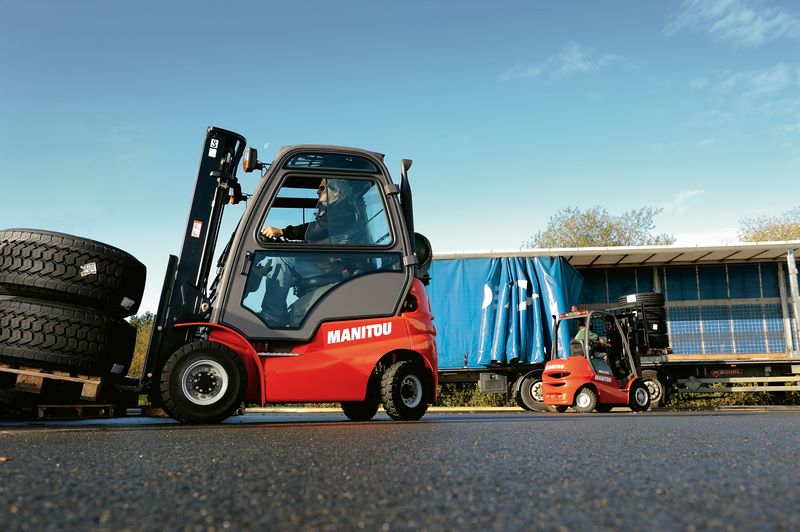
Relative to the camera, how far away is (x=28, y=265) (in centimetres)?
495

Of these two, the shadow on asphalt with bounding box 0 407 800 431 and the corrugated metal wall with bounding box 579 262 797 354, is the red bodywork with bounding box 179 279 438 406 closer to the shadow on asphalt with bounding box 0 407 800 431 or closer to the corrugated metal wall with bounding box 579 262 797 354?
the shadow on asphalt with bounding box 0 407 800 431

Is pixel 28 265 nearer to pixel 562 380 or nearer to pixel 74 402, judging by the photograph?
pixel 74 402

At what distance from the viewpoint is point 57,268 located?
5004mm

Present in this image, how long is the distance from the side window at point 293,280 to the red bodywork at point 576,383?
6.16 m

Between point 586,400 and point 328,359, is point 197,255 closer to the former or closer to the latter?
point 328,359

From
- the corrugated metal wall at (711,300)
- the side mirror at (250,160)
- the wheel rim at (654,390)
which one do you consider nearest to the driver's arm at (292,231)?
the side mirror at (250,160)

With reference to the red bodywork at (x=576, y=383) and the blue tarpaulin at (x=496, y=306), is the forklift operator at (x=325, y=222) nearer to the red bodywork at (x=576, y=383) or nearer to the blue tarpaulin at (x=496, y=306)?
the red bodywork at (x=576, y=383)

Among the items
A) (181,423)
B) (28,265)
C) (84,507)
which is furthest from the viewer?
(181,423)

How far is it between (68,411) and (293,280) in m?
2.14

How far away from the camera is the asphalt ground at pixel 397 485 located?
145 cm

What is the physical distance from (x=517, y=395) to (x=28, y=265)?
29.7 ft

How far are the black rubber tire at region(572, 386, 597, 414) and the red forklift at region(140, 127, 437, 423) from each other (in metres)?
5.91

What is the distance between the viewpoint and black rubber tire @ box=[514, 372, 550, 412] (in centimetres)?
1212

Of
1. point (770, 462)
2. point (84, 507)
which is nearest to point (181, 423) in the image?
point (84, 507)
